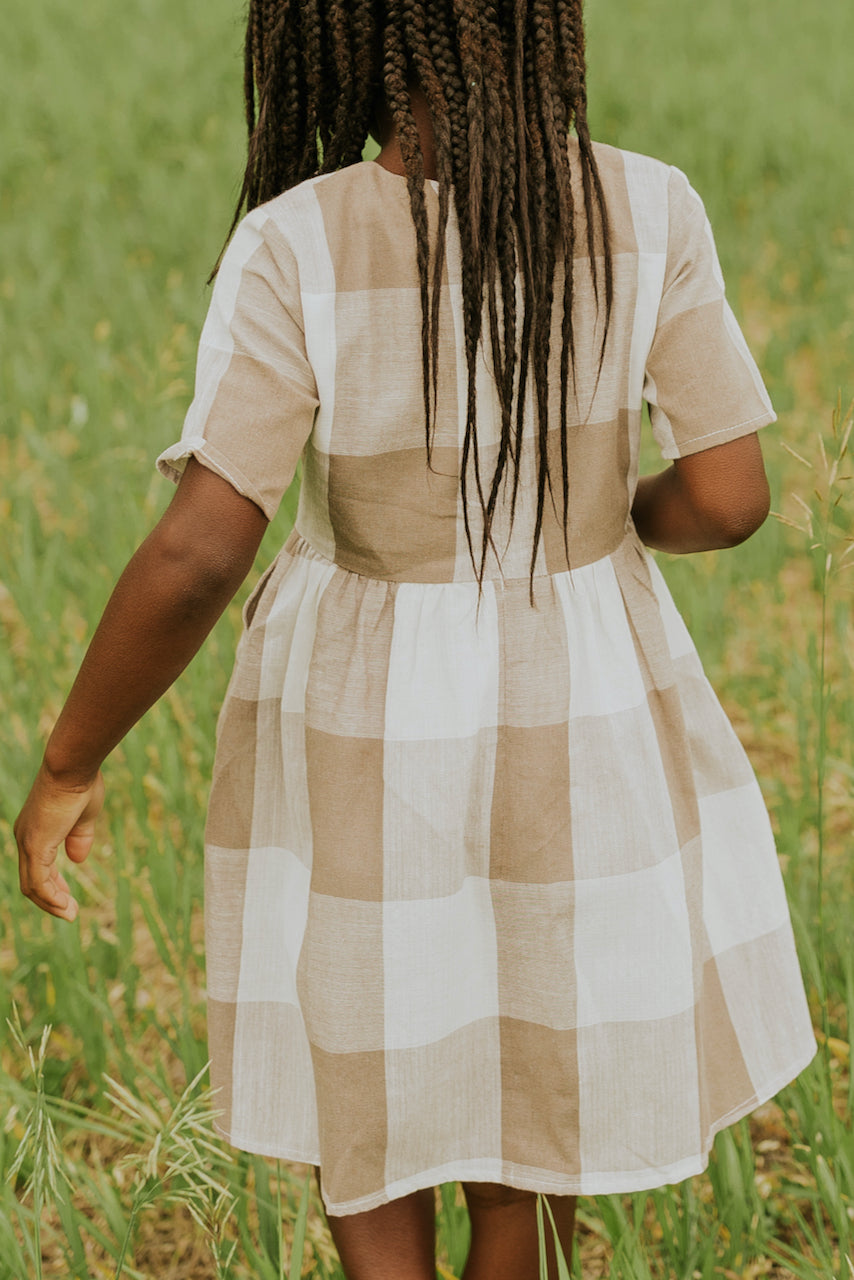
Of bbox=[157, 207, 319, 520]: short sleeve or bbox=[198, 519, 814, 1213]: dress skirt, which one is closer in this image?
bbox=[157, 207, 319, 520]: short sleeve

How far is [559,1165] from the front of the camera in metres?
1.20

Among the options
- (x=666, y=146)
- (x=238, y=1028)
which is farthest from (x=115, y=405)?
(x=666, y=146)

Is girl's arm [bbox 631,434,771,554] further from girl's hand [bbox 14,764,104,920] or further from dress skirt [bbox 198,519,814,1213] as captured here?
girl's hand [bbox 14,764,104,920]

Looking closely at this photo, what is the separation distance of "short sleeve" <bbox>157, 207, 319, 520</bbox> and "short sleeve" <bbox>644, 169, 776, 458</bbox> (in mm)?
321

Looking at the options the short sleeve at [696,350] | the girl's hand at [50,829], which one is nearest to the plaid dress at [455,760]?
the short sleeve at [696,350]

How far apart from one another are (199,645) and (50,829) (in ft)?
0.81

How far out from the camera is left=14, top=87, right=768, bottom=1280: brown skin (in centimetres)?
101

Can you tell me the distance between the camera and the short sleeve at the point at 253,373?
3.24 ft

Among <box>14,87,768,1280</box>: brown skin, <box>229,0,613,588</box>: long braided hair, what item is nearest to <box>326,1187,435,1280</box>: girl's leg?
<box>14,87,768,1280</box>: brown skin

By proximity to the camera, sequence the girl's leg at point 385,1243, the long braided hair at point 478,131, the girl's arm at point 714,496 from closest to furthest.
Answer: the long braided hair at point 478,131 < the girl's arm at point 714,496 < the girl's leg at point 385,1243

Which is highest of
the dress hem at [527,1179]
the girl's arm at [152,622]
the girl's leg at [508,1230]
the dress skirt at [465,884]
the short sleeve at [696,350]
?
the short sleeve at [696,350]

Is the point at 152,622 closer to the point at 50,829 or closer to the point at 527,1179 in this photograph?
the point at 50,829

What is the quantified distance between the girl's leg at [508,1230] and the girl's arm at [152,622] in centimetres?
60

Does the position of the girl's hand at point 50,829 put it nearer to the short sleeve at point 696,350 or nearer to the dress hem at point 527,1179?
the dress hem at point 527,1179
